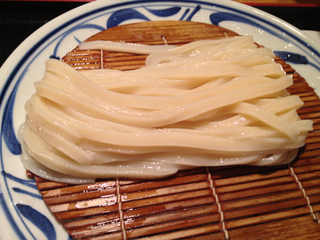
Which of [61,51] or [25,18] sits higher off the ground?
[25,18]

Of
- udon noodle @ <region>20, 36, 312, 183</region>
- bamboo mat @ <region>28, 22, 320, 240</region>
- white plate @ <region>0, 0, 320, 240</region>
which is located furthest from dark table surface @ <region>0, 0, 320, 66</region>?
bamboo mat @ <region>28, 22, 320, 240</region>

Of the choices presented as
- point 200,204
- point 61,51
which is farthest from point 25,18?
point 200,204

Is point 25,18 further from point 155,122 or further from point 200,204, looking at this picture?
point 200,204

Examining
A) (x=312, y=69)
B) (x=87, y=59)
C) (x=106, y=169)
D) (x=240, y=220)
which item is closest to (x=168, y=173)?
(x=106, y=169)

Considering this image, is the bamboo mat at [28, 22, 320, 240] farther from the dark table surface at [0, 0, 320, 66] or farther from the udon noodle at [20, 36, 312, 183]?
the dark table surface at [0, 0, 320, 66]

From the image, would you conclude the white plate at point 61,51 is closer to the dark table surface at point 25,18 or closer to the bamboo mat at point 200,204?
the bamboo mat at point 200,204

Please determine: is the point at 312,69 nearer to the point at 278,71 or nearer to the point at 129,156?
the point at 278,71
